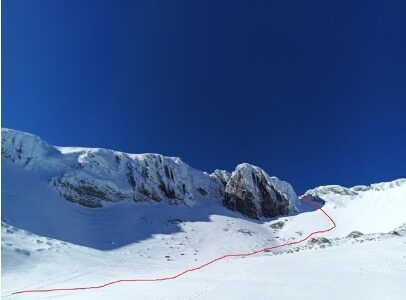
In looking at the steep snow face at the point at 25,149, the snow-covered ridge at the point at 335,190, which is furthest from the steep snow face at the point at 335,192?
the steep snow face at the point at 25,149

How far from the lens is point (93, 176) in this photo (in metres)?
47.1

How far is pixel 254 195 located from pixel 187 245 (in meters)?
25.9

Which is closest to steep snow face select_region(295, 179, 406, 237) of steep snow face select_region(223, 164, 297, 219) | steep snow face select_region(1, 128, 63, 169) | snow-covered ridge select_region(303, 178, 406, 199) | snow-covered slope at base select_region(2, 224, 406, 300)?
snow-covered ridge select_region(303, 178, 406, 199)

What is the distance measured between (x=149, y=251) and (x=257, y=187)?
112 ft

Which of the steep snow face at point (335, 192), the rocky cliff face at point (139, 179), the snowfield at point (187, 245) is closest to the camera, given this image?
the snowfield at point (187, 245)

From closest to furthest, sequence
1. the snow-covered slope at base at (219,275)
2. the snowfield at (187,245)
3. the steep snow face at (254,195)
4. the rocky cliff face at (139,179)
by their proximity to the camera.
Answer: the snow-covered slope at base at (219,275), the snowfield at (187,245), the rocky cliff face at (139,179), the steep snow face at (254,195)

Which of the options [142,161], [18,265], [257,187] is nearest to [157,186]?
[142,161]

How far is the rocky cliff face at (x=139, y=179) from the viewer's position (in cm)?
4431

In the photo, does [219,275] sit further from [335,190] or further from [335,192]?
[335,190]

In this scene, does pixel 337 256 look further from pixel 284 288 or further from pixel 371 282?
pixel 284 288

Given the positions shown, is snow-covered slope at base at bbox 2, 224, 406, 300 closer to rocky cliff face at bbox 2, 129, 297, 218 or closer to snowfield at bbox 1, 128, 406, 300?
snowfield at bbox 1, 128, 406, 300

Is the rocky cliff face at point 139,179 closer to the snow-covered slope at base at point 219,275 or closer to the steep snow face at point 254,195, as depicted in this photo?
the steep snow face at point 254,195

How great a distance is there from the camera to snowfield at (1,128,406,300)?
16469 millimetres

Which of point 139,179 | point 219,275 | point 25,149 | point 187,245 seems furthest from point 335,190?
point 219,275
